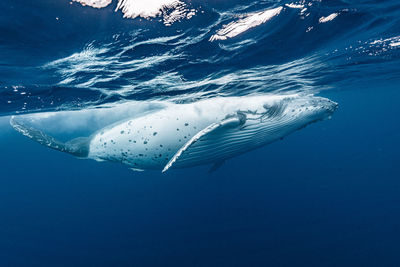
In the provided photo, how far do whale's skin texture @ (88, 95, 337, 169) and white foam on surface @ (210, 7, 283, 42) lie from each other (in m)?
2.14

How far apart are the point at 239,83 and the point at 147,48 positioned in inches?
267

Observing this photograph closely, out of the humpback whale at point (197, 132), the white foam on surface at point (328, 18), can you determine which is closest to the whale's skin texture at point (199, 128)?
the humpback whale at point (197, 132)

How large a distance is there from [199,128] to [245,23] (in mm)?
3192

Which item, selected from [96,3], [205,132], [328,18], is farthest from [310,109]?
[96,3]

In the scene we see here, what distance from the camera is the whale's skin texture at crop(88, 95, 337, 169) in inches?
181

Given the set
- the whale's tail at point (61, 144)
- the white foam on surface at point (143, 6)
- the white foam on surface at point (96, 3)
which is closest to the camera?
the white foam on surface at point (96, 3)

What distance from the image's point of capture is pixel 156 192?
34.5m

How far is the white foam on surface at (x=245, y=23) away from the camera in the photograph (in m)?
5.77

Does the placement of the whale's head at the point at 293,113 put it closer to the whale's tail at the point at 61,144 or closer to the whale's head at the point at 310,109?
the whale's head at the point at 310,109

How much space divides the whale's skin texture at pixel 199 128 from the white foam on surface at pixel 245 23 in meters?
2.14

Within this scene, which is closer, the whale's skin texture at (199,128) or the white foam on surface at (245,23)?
the whale's skin texture at (199,128)

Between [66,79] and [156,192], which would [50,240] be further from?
[66,79]

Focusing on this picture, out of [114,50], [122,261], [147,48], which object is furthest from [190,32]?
[122,261]

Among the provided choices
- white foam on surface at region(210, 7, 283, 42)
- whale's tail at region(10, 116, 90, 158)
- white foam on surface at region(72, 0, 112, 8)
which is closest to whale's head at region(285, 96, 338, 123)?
white foam on surface at region(210, 7, 283, 42)
